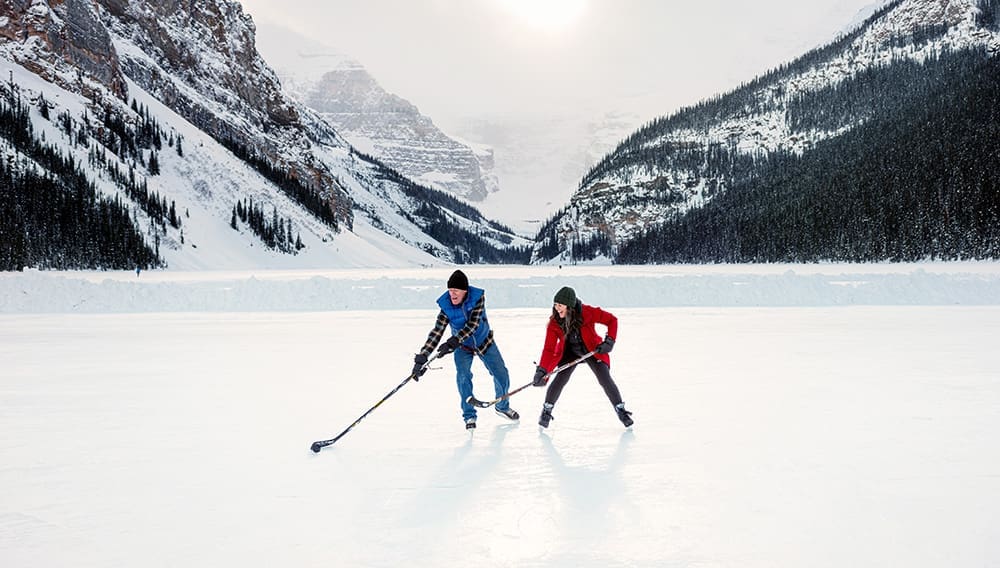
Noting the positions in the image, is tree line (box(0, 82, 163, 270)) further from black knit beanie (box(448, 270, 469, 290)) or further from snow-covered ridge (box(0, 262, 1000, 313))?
black knit beanie (box(448, 270, 469, 290))

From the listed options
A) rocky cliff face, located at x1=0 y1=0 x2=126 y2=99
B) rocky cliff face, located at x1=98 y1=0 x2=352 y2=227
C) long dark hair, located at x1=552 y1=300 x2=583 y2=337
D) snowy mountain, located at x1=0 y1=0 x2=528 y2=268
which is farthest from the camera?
rocky cliff face, located at x1=98 y1=0 x2=352 y2=227

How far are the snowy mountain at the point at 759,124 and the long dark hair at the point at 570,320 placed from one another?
396ft

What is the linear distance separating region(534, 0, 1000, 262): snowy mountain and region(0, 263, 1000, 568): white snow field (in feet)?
384

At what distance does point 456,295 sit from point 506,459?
6.53ft

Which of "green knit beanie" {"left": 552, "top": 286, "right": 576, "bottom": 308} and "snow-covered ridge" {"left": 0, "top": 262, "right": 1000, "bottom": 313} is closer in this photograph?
"green knit beanie" {"left": 552, "top": 286, "right": 576, "bottom": 308}

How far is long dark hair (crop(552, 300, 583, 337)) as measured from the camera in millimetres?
7270

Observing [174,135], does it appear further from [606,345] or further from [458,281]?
[606,345]

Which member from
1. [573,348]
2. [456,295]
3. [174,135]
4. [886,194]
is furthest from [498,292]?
[174,135]

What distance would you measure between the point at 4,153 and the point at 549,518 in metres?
78.6

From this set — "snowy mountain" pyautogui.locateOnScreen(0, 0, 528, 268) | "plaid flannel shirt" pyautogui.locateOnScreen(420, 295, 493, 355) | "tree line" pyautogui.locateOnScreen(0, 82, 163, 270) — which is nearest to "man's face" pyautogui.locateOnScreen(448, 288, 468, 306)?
"plaid flannel shirt" pyautogui.locateOnScreen(420, 295, 493, 355)

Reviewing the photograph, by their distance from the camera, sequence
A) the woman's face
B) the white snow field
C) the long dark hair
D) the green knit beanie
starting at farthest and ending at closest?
1. the long dark hair
2. the woman's face
3. the green knit beanie
4. the white snow field

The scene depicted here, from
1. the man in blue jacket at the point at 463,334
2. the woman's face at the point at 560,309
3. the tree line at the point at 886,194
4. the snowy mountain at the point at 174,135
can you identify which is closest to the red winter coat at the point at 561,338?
the woman's face at the point at 560,309

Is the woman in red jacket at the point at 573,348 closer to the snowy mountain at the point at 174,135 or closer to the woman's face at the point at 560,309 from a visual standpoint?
the woman's face at the point at 560,309

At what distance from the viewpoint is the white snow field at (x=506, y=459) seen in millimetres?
4133
